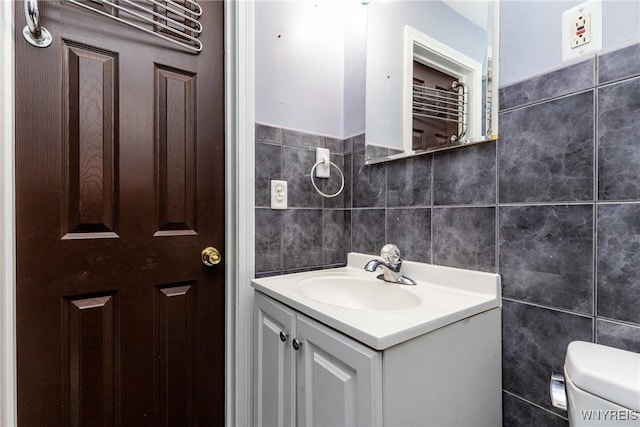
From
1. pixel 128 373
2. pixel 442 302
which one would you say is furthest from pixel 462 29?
pixel 128 373

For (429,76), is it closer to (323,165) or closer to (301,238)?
(323,165)

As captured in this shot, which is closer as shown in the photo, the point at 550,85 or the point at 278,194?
the point at 550,85

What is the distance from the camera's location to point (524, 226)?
838mm

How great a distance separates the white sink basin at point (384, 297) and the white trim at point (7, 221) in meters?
0.68

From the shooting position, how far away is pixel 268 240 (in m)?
1.21

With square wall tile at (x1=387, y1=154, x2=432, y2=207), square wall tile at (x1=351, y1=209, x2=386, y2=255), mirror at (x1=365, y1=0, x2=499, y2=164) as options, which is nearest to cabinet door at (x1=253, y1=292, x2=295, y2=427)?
square wall tile at (x1=351, y1=209, x2=386, y2=255)

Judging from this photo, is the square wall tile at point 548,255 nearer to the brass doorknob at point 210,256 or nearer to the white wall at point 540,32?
the white wall at point 540,32

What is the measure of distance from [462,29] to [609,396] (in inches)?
41.1

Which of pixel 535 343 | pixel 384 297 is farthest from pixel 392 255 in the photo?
pixel 535 343

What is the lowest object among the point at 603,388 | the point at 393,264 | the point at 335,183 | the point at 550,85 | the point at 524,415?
the point at 524,415

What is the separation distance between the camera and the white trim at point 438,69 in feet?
3.10

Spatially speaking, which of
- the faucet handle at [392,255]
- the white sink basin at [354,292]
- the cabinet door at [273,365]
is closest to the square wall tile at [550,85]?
the faucet handle at [392,255]

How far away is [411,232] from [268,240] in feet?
1.84

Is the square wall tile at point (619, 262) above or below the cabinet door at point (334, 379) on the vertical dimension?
above
